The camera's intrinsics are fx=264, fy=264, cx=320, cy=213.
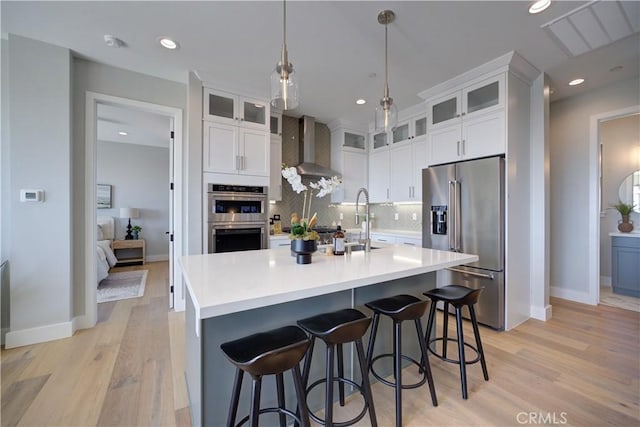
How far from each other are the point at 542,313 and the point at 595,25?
9.48 feet

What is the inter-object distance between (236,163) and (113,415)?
2.61 metres

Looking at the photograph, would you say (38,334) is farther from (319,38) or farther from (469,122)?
(469,122)

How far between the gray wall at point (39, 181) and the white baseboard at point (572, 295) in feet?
19.9

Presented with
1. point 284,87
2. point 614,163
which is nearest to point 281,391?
point 284,87

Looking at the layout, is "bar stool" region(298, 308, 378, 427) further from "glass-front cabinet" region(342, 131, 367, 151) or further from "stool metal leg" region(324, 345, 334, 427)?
"glass-front cabinet" region(342, 131, 367, 151)

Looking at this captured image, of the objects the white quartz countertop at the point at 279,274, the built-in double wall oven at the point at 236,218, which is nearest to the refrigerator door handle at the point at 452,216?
the white quartz countertop at the point at 279,274

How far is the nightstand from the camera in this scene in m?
5.83

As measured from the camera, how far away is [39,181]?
8.30 feet

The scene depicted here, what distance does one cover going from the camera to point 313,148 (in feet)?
15.0

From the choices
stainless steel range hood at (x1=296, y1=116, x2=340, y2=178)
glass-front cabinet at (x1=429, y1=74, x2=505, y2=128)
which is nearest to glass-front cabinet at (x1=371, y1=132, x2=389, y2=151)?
stainless steel range hood at (x1=296, y1=116, x2=340, y2=178)

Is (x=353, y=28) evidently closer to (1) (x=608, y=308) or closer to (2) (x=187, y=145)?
(2) (x=187, y=145)

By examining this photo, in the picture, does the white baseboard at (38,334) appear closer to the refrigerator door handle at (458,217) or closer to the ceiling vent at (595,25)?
the refrigerator door handle at (458,217)

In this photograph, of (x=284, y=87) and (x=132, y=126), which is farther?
(x=132, y=126)

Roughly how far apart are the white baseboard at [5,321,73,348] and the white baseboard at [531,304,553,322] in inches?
199
